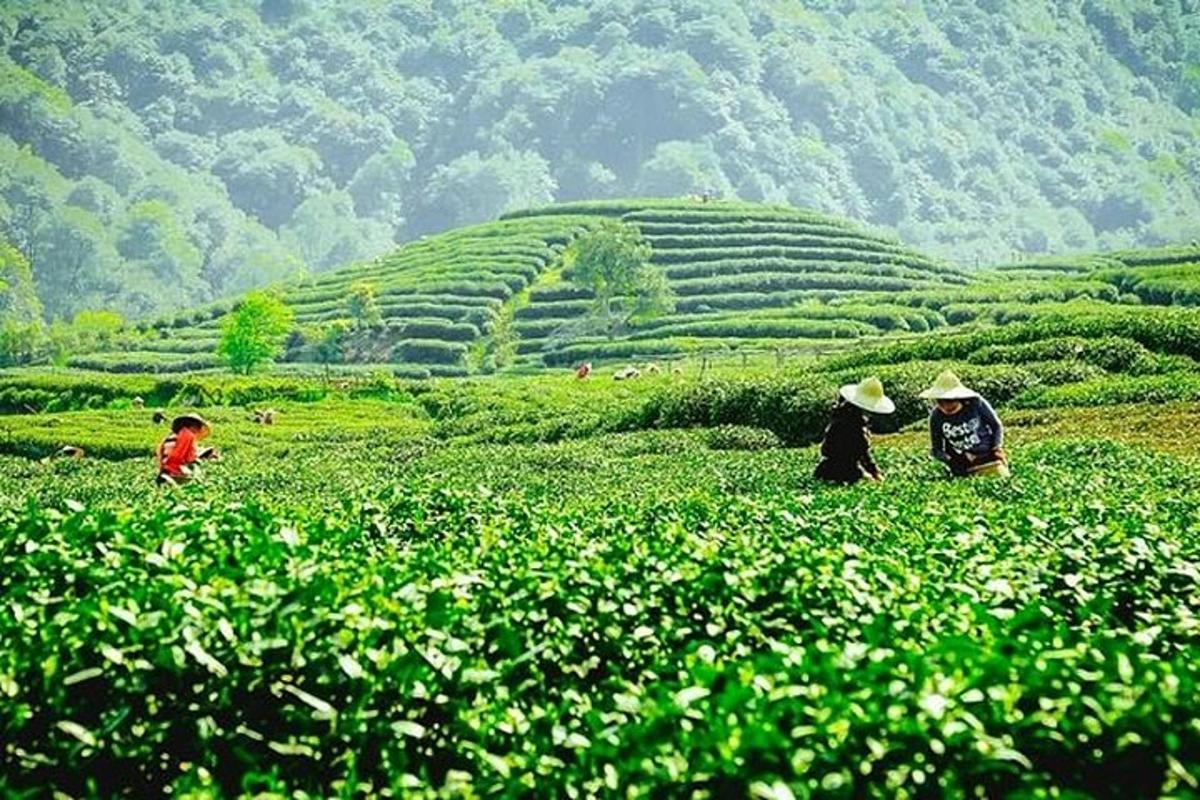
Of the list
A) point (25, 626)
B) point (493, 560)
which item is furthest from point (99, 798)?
point (493, 560)

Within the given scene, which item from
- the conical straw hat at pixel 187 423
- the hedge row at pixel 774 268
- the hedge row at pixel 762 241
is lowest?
the conical straw hat at pixel 187 423

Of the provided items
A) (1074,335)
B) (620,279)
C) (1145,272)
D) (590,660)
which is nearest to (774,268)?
(620,279)

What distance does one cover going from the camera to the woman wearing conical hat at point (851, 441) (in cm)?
1962

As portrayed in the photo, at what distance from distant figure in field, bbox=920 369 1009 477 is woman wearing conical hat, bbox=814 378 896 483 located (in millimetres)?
887

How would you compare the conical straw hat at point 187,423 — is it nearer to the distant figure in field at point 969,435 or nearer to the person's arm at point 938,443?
the person's arm at point 938,443

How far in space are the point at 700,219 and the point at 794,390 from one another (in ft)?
404

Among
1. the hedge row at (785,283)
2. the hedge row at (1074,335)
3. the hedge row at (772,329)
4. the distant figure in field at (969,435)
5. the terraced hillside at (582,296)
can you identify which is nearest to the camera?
the distant figure in field at (969,435)

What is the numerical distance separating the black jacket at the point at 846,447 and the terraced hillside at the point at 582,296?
78586 mm

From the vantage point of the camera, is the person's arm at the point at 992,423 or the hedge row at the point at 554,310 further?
the hedge row at the point at 554,310

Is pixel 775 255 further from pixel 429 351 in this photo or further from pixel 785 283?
pixel 429 351

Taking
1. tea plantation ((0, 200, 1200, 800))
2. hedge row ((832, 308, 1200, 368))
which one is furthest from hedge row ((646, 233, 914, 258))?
tea plantation ((0, 200, 1200, 800))

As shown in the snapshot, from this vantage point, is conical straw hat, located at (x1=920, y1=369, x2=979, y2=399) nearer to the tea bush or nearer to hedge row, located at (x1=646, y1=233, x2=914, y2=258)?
the tea bush

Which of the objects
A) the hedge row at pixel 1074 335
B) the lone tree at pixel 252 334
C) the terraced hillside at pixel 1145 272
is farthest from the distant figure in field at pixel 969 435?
the lone tree at pixel 252 334

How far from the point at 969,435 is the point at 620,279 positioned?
112 m
